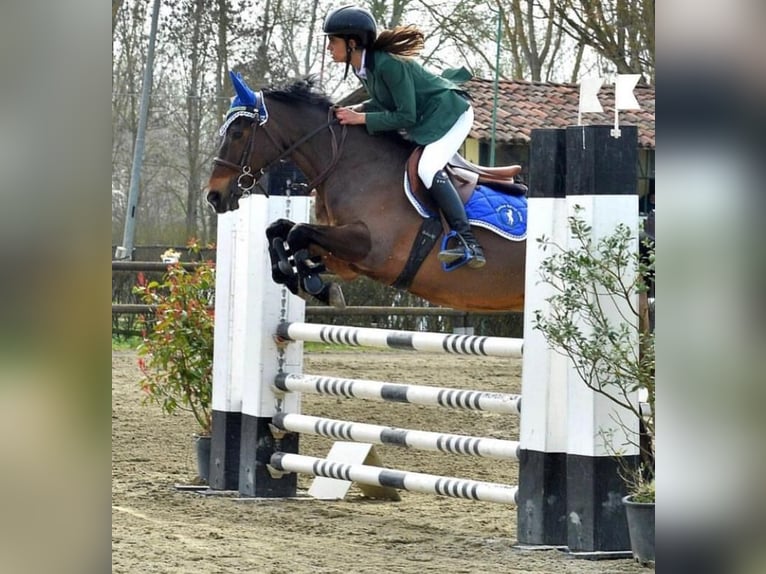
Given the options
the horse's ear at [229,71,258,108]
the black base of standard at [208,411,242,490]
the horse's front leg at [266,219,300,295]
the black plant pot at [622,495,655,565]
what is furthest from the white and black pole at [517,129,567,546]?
the black base of standard at [208,411,242,490]

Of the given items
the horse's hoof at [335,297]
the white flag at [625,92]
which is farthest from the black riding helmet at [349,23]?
the white flag at [625,92]

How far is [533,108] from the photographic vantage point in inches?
834

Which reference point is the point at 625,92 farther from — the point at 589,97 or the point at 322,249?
the point at 322,249

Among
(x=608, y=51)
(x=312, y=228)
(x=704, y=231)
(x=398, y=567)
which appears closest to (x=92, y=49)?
(x=704, y=231)

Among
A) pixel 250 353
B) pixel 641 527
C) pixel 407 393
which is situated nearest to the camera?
pixel 641 527

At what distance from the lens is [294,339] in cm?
563

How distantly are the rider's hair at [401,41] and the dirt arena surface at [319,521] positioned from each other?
197cm

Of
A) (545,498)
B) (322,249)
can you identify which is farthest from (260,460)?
(545,498)

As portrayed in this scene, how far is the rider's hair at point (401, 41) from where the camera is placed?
5336mm

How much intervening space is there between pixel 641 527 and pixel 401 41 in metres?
2.43

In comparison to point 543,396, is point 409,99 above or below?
above

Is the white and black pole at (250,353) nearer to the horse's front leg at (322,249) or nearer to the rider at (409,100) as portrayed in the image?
the horse's front leg at (322,249)

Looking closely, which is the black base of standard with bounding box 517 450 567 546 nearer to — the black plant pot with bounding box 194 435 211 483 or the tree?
the black plant pot with bounding box 194 435 211 483

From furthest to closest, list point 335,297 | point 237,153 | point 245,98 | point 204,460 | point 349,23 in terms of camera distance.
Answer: point 204,460 → point 245,98 → point 237,153 → point 335,297 → point 349,23
